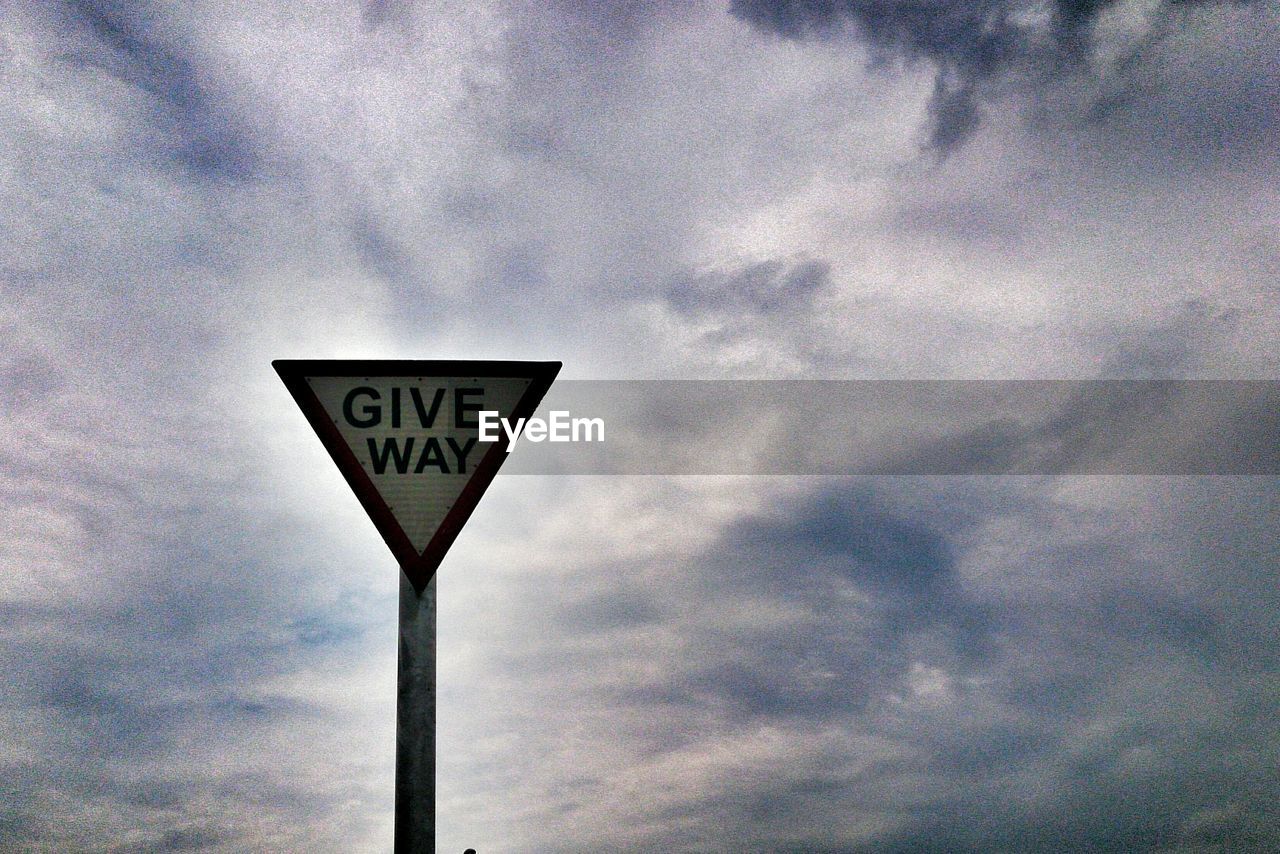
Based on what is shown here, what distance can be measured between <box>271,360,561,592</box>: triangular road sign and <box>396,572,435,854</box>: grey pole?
0.12 meters

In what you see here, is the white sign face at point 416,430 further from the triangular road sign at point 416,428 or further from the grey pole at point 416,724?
the grey pole at point 416,724

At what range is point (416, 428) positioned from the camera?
3.85m

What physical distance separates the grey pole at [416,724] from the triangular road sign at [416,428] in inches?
4.7

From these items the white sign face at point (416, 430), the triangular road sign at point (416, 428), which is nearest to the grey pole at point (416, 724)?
the triangular road sign at point (416, 428)

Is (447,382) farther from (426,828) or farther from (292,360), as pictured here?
(426,828)

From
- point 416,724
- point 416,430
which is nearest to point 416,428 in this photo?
point 416,430

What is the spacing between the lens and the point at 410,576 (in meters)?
3.68

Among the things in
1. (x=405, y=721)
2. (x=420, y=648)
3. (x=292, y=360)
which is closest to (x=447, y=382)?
(x=292, y=360)

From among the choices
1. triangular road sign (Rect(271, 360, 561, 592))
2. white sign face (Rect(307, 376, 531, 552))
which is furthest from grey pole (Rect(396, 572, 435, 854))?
white sign face (Rect(307, 376, 531, 552))

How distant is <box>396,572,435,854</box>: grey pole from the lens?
3.41 m

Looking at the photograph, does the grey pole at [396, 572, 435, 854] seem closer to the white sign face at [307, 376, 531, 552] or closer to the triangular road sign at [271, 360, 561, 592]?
the triangular road sign at [271, 360, 561, 592]

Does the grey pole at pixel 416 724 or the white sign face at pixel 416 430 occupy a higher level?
the white sign face at pixel 416 430

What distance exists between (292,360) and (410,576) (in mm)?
948

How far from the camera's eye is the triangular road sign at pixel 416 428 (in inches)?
148
